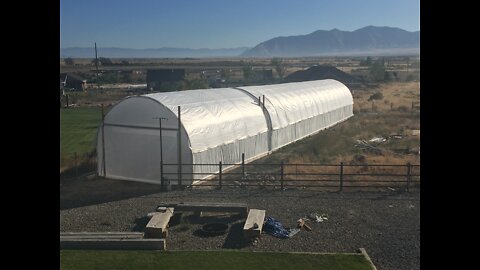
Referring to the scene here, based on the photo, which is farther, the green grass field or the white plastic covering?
the white plastic covering

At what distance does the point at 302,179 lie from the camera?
57.5 feet

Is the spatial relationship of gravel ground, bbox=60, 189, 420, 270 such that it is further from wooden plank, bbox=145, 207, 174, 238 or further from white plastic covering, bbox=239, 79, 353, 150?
white plastic covering, bbox=239, 79, 353, 150

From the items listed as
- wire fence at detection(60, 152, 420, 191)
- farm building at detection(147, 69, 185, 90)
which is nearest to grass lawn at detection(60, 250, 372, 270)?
wire fence at detection(60, 152, 420, 191)

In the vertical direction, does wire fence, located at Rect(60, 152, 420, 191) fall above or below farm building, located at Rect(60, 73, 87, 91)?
below

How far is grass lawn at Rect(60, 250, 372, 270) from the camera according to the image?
379 inches

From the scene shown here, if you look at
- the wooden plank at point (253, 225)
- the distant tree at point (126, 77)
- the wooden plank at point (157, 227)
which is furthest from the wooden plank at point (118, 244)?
the distant tree at point (126, 77)

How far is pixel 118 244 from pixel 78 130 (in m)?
21.6

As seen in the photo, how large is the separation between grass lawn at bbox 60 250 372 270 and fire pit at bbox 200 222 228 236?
1429mm

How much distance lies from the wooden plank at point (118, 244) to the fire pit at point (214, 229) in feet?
5.34

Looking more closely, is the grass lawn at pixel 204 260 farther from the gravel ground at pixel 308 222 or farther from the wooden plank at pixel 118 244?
the gravel ground at pixel 308 222

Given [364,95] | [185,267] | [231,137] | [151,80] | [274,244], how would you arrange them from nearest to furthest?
1. [185,267]
2. [274,244]
3. [231,137]
4. [364,95]
5. [151,80]
